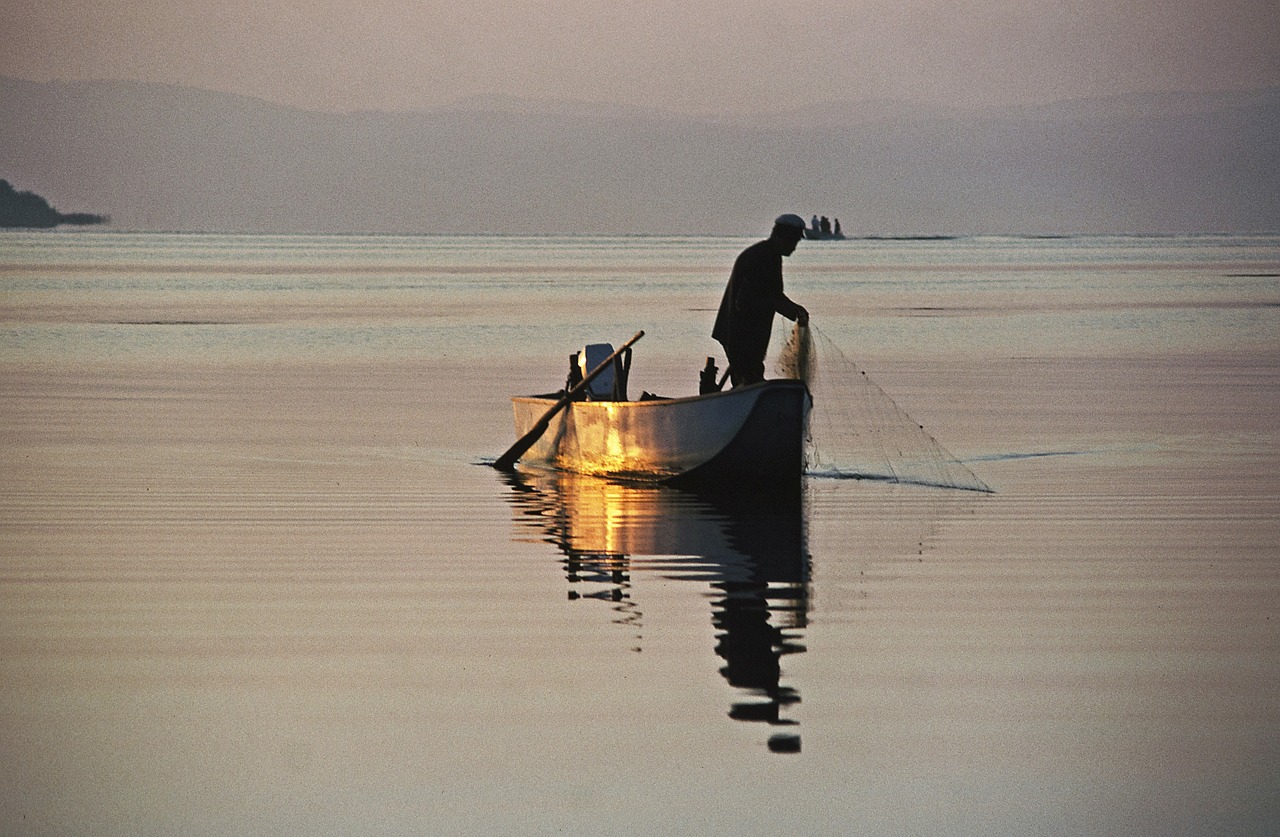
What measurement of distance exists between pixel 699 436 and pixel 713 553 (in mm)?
3287

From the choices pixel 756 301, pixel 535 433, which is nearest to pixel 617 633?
pixel 756 301

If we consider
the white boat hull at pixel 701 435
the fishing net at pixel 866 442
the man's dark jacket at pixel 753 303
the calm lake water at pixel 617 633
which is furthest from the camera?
the fishing net at pixel 866 442

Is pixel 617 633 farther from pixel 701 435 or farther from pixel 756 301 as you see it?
pixel 701 435

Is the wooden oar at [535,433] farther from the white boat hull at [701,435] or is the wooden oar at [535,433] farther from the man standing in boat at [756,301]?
the man standing in boat at [756,301]

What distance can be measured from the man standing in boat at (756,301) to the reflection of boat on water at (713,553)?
127 centimetres

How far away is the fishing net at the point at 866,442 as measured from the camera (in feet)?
57.8

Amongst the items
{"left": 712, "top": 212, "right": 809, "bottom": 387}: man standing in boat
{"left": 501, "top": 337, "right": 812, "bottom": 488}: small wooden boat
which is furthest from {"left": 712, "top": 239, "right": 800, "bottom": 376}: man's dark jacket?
{"left": 501, "top": 337, "right": 812, "bottom": 488}: small wooden boat

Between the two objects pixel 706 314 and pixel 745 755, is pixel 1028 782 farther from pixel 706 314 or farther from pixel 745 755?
pixel 706 314

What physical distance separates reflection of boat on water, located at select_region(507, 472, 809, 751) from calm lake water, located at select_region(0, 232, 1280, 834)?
5 centimetres

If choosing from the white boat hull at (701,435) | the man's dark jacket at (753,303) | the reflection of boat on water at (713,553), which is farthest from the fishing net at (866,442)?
the reflection of boat on water at (713,553)

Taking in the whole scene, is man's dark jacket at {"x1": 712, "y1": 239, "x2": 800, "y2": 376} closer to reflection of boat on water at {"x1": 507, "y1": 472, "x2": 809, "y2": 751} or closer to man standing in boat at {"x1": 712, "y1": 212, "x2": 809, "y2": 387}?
man standing in boat at {"x1": 712, "y1": 212, "x2": 809, "y2": 387}

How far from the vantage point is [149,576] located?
1279cm

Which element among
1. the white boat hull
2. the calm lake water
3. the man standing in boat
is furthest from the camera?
the white boat hull

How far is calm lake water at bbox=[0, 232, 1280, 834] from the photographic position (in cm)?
777
